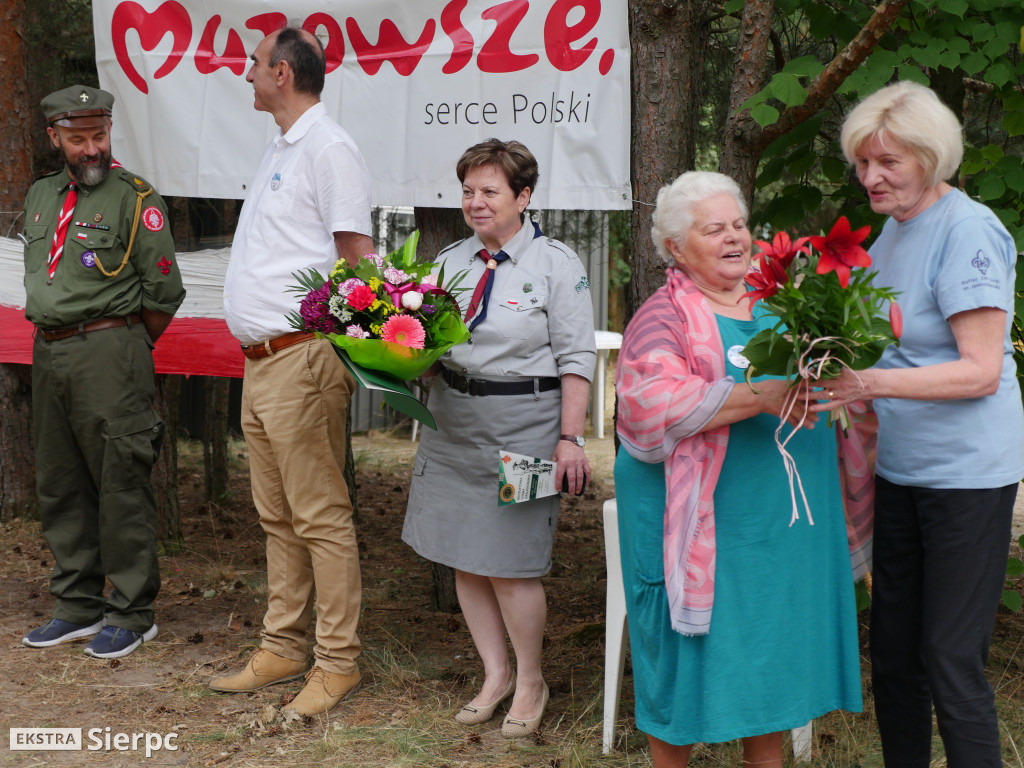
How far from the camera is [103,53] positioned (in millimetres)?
4832

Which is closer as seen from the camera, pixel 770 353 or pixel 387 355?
pixel 770 353

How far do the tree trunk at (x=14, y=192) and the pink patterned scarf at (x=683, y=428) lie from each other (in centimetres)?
453

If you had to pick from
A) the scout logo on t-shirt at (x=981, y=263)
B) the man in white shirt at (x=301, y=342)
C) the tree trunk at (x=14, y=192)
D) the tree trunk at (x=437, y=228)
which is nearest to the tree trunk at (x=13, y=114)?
the tree trunk at (x=14, y=192)

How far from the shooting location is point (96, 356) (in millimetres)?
4012

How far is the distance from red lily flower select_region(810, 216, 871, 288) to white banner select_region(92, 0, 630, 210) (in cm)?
180

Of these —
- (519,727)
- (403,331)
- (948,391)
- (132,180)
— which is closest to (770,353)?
(948,391)

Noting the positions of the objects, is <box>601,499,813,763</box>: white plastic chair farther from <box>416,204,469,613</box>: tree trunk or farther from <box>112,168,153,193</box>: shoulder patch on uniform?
<box>112,168,153,193</box>: shoulder patch on uniform

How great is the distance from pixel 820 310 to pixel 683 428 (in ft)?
1.34

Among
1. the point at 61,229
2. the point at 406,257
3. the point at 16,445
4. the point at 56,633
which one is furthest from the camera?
the point at 16,445

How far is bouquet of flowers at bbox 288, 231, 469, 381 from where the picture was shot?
292 centimetres

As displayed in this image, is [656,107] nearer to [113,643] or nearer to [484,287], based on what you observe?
[484,287]

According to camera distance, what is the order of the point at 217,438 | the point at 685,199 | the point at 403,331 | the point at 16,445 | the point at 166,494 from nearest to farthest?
the point at 685,199 → the point at 403,331 → the point at 166,494 → the point at 16,445 → the point at 217,438

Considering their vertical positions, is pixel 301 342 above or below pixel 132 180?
below

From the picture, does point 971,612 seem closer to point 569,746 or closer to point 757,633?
point 757,633
